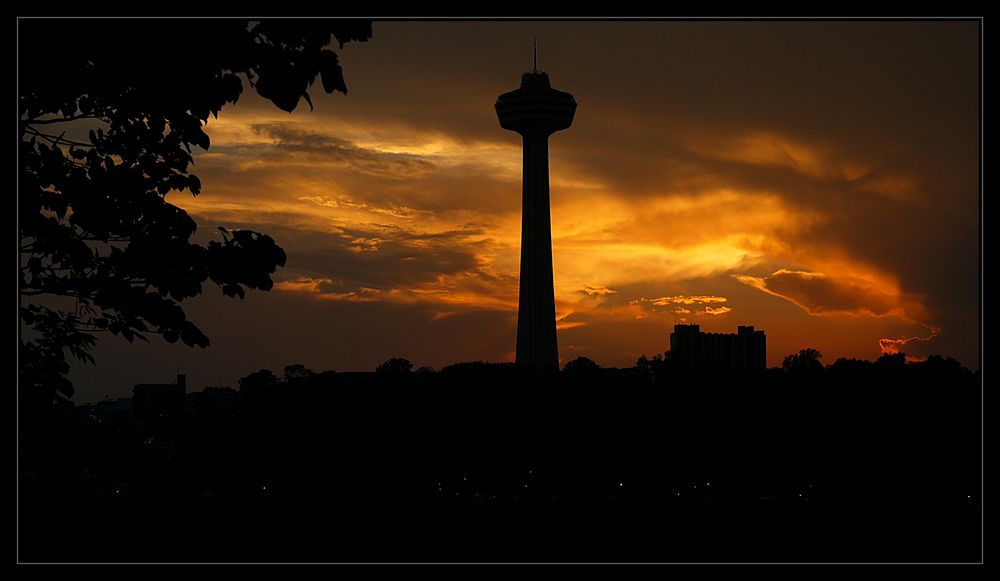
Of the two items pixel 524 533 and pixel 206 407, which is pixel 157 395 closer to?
pixel 206 407

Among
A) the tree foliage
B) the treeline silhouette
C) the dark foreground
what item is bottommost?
the treeline silhouette

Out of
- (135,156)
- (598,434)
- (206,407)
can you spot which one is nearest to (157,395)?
(206,407)

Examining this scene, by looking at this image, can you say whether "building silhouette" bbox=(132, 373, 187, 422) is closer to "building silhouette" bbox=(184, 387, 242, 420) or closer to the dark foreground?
"building silhouette" bbox=(184, 387, 242, 420)

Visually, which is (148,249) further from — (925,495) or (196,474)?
(196,474)

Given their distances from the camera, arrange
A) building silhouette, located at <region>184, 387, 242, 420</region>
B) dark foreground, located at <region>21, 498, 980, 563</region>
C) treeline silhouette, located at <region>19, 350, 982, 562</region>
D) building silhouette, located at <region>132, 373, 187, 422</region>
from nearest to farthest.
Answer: dark foreground, located at <region>21, 498, 980, 563</region> < treeline silhouette, located at <region>19, 350, 982, 562</region> < building silhouette, located at <region>184, 387, 242, 420</region> < building silhouette, located at <region>132, 373, 187, 422</region>

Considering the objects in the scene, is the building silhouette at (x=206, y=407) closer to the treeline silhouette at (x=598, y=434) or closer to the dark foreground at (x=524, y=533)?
the treeline silhouette at (x=598, y=434)

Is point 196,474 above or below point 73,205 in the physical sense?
below

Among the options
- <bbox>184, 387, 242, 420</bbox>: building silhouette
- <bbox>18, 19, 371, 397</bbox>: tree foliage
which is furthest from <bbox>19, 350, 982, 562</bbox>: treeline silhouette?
<bbox>18, 19, 371, 397</bbox>: tree foliage

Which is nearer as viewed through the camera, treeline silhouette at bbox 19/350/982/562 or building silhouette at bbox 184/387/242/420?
treeline silhouette at bbox 19/350/982/562

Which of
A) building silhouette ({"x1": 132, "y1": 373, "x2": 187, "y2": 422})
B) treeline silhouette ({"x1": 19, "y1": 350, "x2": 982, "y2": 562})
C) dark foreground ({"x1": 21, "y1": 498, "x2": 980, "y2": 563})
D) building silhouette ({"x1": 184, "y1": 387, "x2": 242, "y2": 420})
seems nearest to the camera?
dark foreground ({"x1": 21, "y1": 498, "x2": 980, "y2": 563})

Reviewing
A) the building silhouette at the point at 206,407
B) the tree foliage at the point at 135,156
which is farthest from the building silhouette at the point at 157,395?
Result: the tree foliage at the point at 135,156

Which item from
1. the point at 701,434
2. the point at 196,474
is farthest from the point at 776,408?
the point at 196,474
